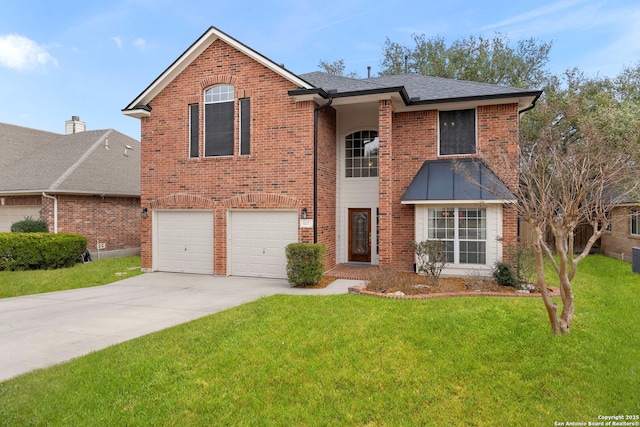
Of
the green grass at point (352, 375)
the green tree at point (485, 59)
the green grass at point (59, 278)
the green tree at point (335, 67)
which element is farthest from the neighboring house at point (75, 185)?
the green tree at point (485, 59)

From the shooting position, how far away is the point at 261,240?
11.4m

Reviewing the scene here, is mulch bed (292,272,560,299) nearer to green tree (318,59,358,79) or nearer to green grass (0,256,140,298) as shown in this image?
green grass (0,256,140,298)

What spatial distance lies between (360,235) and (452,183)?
392 cm

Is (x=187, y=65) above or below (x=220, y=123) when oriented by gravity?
above

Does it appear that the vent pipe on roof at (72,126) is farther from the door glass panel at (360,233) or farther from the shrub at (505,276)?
the shrub at (505,276)

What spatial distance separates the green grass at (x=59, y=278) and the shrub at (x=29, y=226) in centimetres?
221

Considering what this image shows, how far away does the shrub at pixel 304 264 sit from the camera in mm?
9703

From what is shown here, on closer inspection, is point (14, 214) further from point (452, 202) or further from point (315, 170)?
point (452, 202)

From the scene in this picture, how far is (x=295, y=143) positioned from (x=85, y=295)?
23.2 ft

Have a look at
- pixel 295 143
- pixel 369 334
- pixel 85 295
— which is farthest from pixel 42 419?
pixel 295 143

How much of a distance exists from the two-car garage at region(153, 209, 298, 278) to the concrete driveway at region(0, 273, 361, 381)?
544 mm

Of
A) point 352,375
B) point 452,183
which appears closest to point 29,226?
point 352,375

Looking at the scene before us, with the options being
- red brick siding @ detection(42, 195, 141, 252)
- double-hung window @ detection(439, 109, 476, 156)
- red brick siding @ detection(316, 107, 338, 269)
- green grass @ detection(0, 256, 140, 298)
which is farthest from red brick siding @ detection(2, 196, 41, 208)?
double-hung window @ detection(439, 109, 476, 156)

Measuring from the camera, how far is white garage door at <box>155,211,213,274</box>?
470 inches
